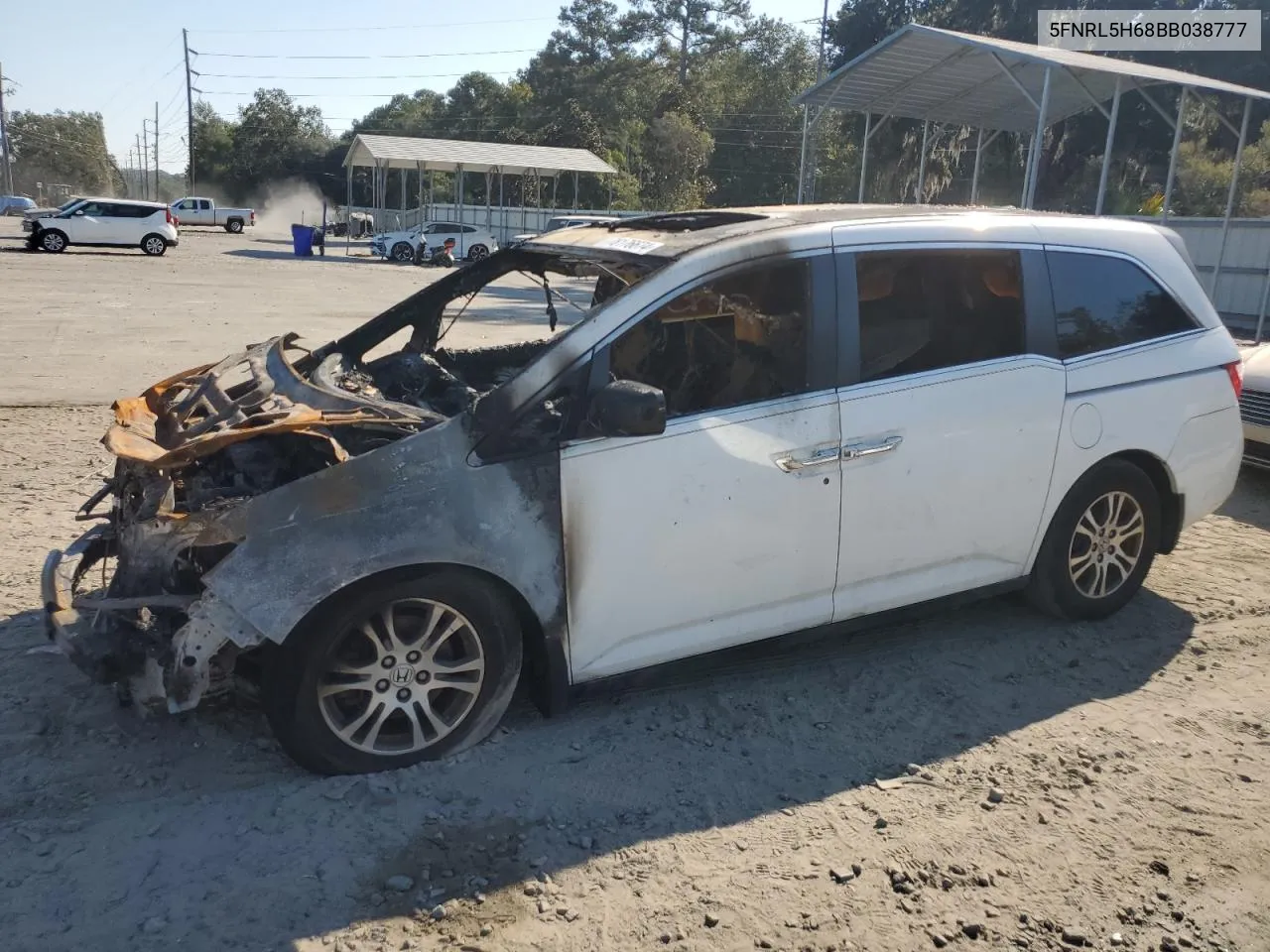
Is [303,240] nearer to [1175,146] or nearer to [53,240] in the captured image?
[53,240]

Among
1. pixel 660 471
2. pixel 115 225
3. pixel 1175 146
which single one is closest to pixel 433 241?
pixel 115 225

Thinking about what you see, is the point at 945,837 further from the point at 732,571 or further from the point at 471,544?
the point at 471,544

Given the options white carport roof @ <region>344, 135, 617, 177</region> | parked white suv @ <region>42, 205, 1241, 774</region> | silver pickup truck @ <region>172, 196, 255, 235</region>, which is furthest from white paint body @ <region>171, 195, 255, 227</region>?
parked white suv @ <region>42, 205, 1241, 774</region>

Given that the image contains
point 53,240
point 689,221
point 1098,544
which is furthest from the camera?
point 53,240

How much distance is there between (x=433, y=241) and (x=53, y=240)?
37.0 feet

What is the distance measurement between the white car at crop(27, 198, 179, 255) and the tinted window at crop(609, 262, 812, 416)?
3164cm

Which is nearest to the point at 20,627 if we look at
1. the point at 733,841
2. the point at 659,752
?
the point at 659,752

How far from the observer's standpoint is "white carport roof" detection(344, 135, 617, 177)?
38938 mm

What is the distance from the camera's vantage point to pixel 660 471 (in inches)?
140

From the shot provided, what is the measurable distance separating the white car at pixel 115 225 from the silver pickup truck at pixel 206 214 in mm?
22827

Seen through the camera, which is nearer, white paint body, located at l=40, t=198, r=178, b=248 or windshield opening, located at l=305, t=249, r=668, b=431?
windshield opening, located at l=305, t=249, r=668, b=431

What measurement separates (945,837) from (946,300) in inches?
82.2

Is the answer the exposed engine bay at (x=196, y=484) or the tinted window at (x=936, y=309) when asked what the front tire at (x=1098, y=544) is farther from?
the exposed engine bay at (x=196, y=484)

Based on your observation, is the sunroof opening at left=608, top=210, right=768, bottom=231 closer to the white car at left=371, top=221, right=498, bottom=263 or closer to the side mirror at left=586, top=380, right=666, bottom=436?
the side mirror at left=586, top=380, right=666, bottom=436
